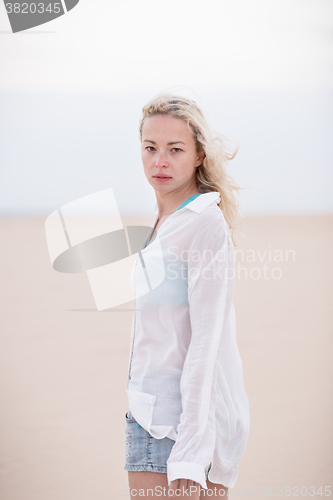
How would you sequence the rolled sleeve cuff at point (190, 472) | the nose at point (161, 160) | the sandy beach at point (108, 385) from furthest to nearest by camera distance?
the sandy beach at point (108, 385)
the nose at point (161, 160)
the rolled sleeve cuff at point (190, 472)

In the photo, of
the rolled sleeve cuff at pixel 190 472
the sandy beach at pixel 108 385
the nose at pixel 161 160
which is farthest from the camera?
the sandy beach at pixel 108 385

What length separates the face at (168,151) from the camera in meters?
0.98

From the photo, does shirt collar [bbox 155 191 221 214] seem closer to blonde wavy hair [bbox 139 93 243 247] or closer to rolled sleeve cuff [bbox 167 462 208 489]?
blonde wavy hair [bbox 139 93 243 247]

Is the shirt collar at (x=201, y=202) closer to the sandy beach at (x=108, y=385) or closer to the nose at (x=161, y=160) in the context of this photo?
the nose at (x=161, y=160)

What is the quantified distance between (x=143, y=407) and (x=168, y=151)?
1.70 ft

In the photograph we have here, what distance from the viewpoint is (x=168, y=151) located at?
0.99m

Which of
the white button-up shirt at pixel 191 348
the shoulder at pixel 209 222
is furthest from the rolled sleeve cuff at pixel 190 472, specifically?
the shoulder at pixel 209 222

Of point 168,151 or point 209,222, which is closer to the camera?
point 209,222

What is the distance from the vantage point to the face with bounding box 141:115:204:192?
98cm

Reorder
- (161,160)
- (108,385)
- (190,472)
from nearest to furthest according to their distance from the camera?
(190,472), (161,160), (108,385)

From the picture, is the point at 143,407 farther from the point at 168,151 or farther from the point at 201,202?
the point at 168,151

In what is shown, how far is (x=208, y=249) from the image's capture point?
87 cm

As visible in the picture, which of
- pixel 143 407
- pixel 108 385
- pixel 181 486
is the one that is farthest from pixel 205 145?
pixel 108 385

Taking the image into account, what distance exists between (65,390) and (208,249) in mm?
3469
